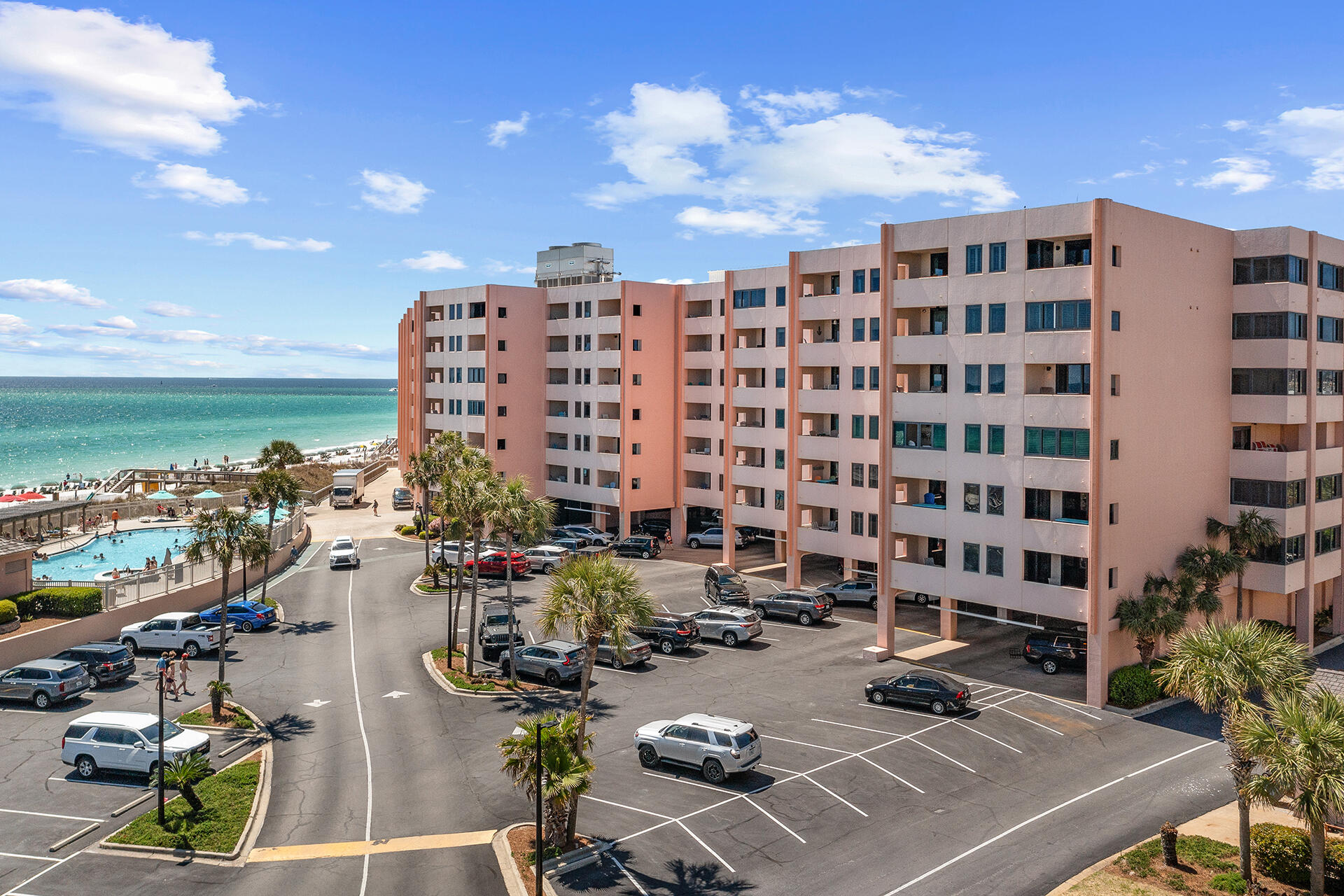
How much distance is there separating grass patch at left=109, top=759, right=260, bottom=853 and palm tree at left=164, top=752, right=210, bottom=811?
0.25 metres

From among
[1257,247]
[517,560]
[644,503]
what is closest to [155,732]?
[517,560]

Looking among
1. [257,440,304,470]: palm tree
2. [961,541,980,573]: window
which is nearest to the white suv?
[257,440,304,470]: palm tree

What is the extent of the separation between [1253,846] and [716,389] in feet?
176

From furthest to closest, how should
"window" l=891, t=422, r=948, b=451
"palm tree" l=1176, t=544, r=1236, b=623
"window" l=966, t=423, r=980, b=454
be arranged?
"window" l=891, t=422, r=948, b=451 < "window" l=966, t=423, r=980, b=454 < "palm tree" l=1176, t=544, r=1236, b=623

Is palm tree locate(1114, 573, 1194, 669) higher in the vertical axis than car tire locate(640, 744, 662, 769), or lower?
higher

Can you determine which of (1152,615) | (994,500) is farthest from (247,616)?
(1152,615)

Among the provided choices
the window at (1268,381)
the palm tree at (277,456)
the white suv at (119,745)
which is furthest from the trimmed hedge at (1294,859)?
the palm tree at (277,456)

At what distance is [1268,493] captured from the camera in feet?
153

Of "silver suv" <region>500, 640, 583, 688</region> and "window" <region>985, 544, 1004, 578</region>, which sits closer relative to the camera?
"silver suv" <region>500, 640, 583, 688</region>

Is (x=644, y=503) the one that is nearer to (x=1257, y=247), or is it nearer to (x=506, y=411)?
(x=506, y=411)

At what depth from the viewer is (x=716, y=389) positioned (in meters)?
75.6

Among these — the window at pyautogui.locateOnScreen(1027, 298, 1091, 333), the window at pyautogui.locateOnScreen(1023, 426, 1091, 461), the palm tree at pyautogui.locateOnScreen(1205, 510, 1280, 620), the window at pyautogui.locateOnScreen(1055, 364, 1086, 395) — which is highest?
the window at pyautogui.locateOnScreen(1027, 298, 1091, 333)

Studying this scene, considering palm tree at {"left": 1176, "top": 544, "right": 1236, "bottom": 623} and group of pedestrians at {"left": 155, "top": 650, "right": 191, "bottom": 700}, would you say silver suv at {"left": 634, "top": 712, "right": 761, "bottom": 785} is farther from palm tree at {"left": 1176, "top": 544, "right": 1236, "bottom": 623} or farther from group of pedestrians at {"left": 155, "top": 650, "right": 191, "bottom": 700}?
palm tree at {"left": 1176, "top": 544, "right": 1236, "bottom": 623}

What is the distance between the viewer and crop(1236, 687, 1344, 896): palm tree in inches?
882
